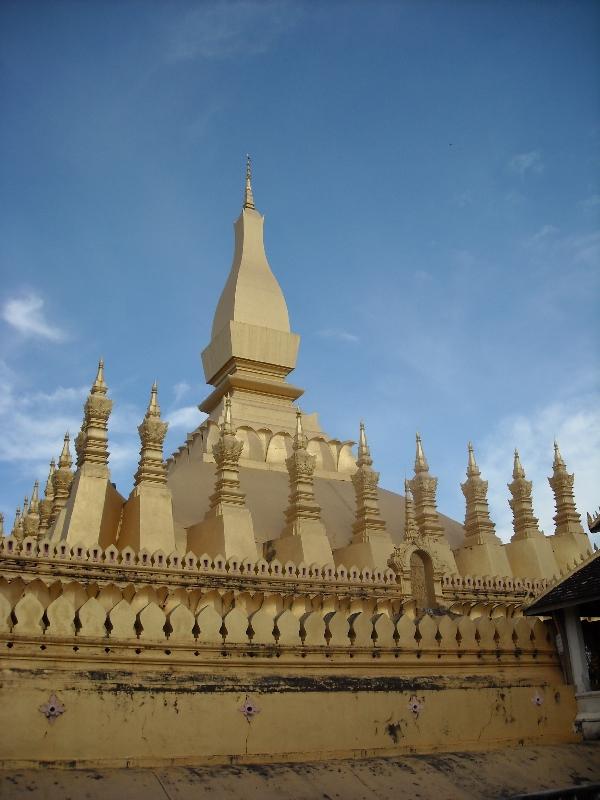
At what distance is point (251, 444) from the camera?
2388cm

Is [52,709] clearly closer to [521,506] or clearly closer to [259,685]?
[259,685]

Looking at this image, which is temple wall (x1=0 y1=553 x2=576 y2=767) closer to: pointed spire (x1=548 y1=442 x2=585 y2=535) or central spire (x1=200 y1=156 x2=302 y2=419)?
pointed spire (x1=548 y1=442 x2=585 y2=535)

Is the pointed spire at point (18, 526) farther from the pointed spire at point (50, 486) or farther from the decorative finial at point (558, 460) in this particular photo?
the decorative finial at point (558, 460)

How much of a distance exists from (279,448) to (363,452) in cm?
355

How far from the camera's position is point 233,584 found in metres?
15.8

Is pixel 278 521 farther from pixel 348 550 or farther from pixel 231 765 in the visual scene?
pixel 231 765

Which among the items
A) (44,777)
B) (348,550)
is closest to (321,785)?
(44,777)

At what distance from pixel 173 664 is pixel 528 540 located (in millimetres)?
15714

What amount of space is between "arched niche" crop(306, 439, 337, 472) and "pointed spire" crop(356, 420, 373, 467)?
11.1 ft

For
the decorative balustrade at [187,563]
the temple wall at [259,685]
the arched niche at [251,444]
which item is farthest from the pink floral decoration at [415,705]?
Answer: the arched niche at [251,444]

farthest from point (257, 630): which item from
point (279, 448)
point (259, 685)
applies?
point (279, 448)

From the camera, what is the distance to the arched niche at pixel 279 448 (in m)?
23.8

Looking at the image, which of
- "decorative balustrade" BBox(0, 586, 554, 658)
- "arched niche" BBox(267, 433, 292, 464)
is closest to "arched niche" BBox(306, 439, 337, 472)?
"arched niche" BBox(267, 433, 292, 464)

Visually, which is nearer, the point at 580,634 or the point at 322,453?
the point at 580,634
